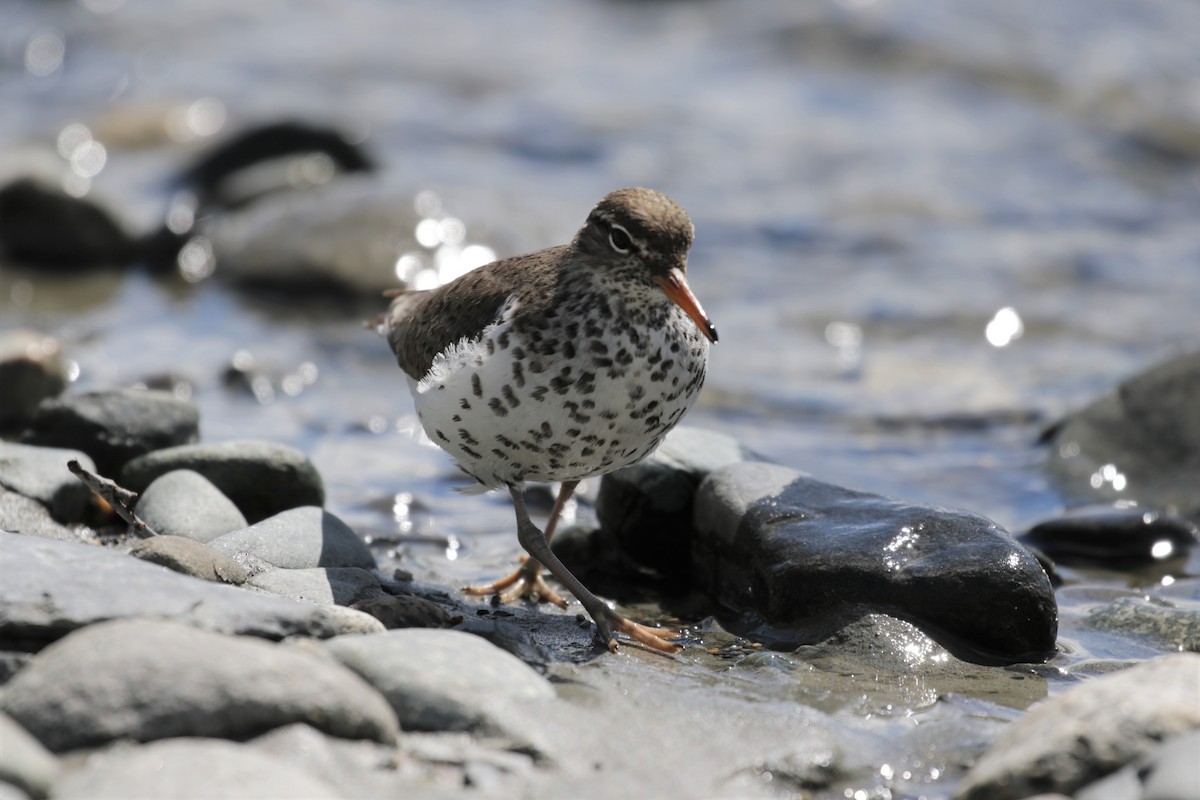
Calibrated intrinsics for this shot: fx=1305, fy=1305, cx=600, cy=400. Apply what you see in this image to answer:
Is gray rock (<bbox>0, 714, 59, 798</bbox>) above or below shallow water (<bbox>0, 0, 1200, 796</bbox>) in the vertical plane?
below

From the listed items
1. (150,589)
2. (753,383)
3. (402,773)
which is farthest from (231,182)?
(402,773)

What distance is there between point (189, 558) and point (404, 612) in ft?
3.34

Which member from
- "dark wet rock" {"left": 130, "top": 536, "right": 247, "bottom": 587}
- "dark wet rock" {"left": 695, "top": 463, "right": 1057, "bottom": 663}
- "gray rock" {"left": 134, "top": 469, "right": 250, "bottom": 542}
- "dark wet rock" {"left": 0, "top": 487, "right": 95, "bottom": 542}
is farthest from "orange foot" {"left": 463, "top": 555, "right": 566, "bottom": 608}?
"dark wet rock" {"left": 0, "top": 487, "right": 95, "bottom": 542}

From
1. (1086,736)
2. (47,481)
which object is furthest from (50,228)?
(1086,736)

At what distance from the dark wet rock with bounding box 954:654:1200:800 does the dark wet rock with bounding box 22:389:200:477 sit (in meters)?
5.49

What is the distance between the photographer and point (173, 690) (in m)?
4.41

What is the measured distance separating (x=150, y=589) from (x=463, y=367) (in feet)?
6.32

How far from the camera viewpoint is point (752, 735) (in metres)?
5.23

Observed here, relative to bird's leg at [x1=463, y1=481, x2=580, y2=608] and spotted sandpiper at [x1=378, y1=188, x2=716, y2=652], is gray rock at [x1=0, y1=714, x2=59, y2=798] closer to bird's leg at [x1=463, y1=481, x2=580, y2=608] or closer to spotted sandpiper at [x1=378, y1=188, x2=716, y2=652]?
spotted sandpiper at [x1=378, y1=188, x2=716, y2=652]

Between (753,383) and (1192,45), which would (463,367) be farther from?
(1192,45)

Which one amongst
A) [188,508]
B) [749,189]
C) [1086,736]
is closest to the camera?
[1086,736]

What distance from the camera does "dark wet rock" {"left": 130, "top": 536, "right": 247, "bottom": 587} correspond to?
19.5 ft

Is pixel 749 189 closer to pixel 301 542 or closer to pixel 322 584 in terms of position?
pixel 301 542

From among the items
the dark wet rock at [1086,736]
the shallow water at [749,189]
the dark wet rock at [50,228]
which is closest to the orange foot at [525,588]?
the shallow water at [749,189]
